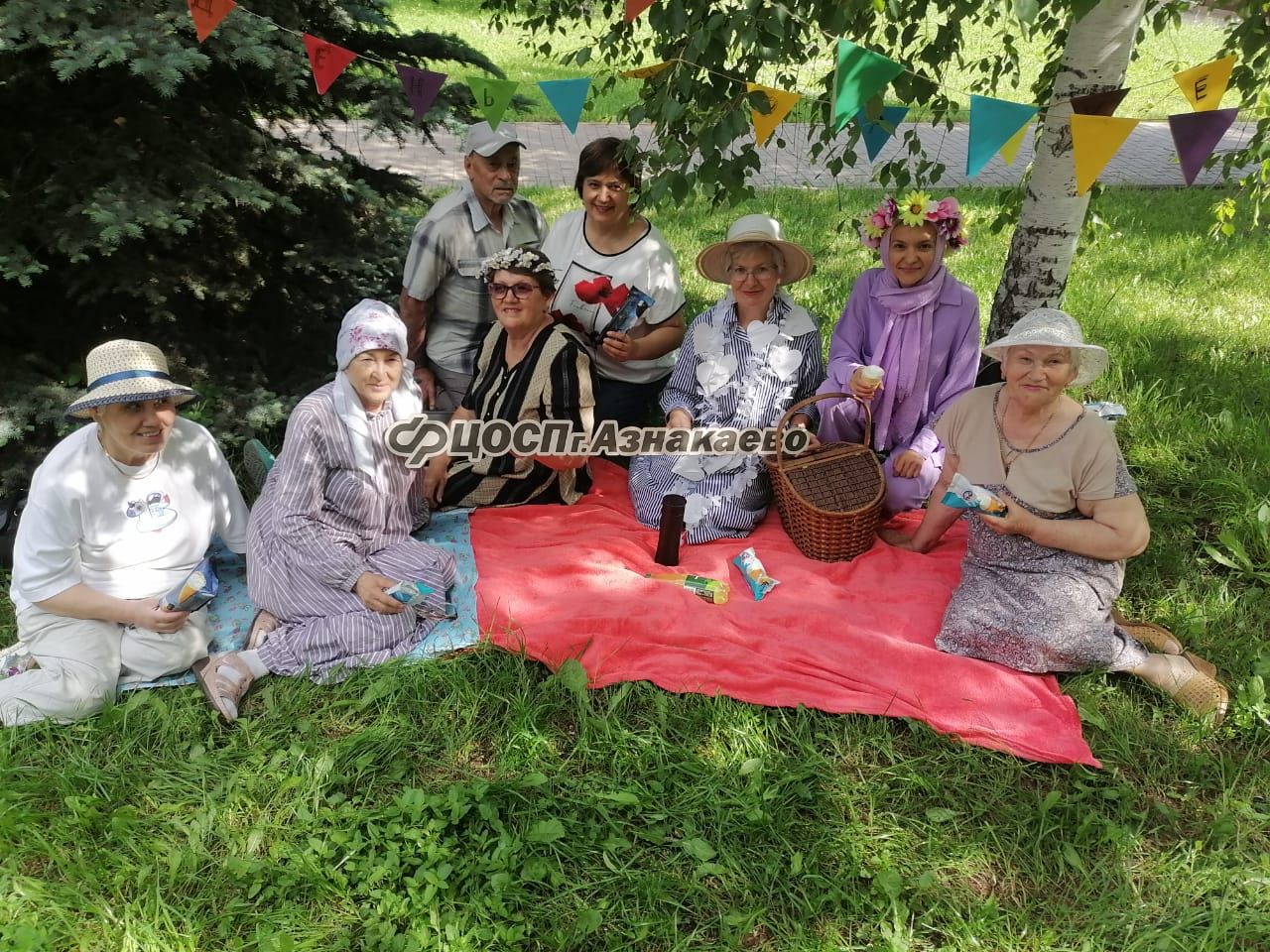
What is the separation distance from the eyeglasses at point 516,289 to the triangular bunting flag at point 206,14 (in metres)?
1.39

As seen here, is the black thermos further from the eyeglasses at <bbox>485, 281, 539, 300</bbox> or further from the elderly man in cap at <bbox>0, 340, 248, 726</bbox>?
the elderly man in cap at <bbox>0, 340, 248, 726</bbox>

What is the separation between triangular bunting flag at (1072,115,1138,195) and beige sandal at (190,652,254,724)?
358 centimetres

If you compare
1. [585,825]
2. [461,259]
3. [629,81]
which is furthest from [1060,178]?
[629,81]

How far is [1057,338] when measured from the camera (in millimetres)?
3053

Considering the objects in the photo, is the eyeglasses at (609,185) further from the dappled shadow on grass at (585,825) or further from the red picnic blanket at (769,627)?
the dappled shadow on grass at (585,825)

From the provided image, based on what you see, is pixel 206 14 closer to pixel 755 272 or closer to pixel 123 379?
pixel 123 379

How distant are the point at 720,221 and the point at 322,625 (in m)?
6.41

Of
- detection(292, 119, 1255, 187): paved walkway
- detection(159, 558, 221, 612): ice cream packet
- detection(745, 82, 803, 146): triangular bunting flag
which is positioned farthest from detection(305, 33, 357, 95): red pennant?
detection(292, 119, 1255, 187): paved walkway

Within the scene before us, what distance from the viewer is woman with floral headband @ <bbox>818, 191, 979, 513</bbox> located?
400cm

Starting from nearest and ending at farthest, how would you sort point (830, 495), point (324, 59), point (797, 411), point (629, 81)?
point (324, 59) < point (830, 495) < point (797, 411) < point (629, 81)

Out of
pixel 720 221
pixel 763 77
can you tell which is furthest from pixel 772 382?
pixel 720 221

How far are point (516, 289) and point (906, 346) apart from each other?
1.79 metres

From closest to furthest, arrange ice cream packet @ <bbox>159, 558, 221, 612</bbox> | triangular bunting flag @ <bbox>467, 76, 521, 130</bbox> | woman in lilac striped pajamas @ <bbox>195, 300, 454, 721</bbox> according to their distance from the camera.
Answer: ice cream packet @ <bbox>159, 558, 221, 612</bbox>, woman in lilac striped pajamas @ <bbox>195, 300, 454, 721</bbox>, triangular bunting flag @ <bbox>467, 76, 521, 130</bbox>

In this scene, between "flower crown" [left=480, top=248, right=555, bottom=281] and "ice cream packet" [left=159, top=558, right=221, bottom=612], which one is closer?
"ice cream packet" [left=159, top=558, right=221, bottom=612]
